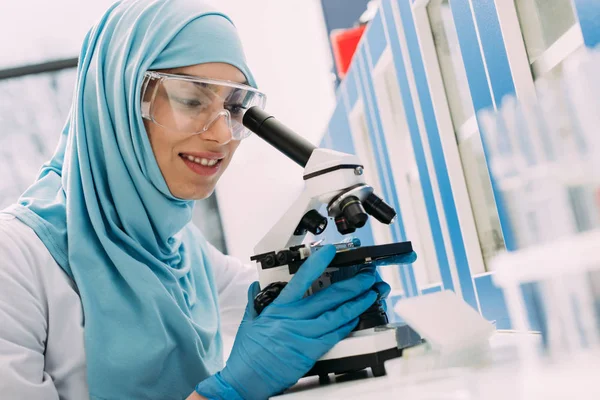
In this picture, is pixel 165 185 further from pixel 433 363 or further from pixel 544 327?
pixel 544 327

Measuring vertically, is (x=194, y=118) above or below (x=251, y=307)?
above

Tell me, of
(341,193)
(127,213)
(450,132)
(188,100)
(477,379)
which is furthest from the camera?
(450,132)

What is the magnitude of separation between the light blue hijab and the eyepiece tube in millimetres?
228

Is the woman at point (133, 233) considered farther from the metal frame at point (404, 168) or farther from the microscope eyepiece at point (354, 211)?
the metal frame at point (404, 168)

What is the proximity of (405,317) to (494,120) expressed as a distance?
0.38m

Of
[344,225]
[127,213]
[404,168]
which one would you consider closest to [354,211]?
[344,225]

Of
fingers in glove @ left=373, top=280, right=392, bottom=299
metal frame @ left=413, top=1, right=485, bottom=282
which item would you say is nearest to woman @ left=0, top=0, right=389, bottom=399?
fingers in glove @ left=373, top=280, right=392, bottom=299

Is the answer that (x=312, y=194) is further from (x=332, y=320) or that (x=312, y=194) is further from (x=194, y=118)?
(x=194, y=118)

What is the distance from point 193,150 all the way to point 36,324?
55 centimetres

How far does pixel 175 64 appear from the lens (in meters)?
1.54

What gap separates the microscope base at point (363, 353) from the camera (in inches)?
42.7

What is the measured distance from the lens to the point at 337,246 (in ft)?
4.27

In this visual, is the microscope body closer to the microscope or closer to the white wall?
the microscope

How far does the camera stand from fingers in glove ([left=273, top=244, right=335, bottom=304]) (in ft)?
3.86
